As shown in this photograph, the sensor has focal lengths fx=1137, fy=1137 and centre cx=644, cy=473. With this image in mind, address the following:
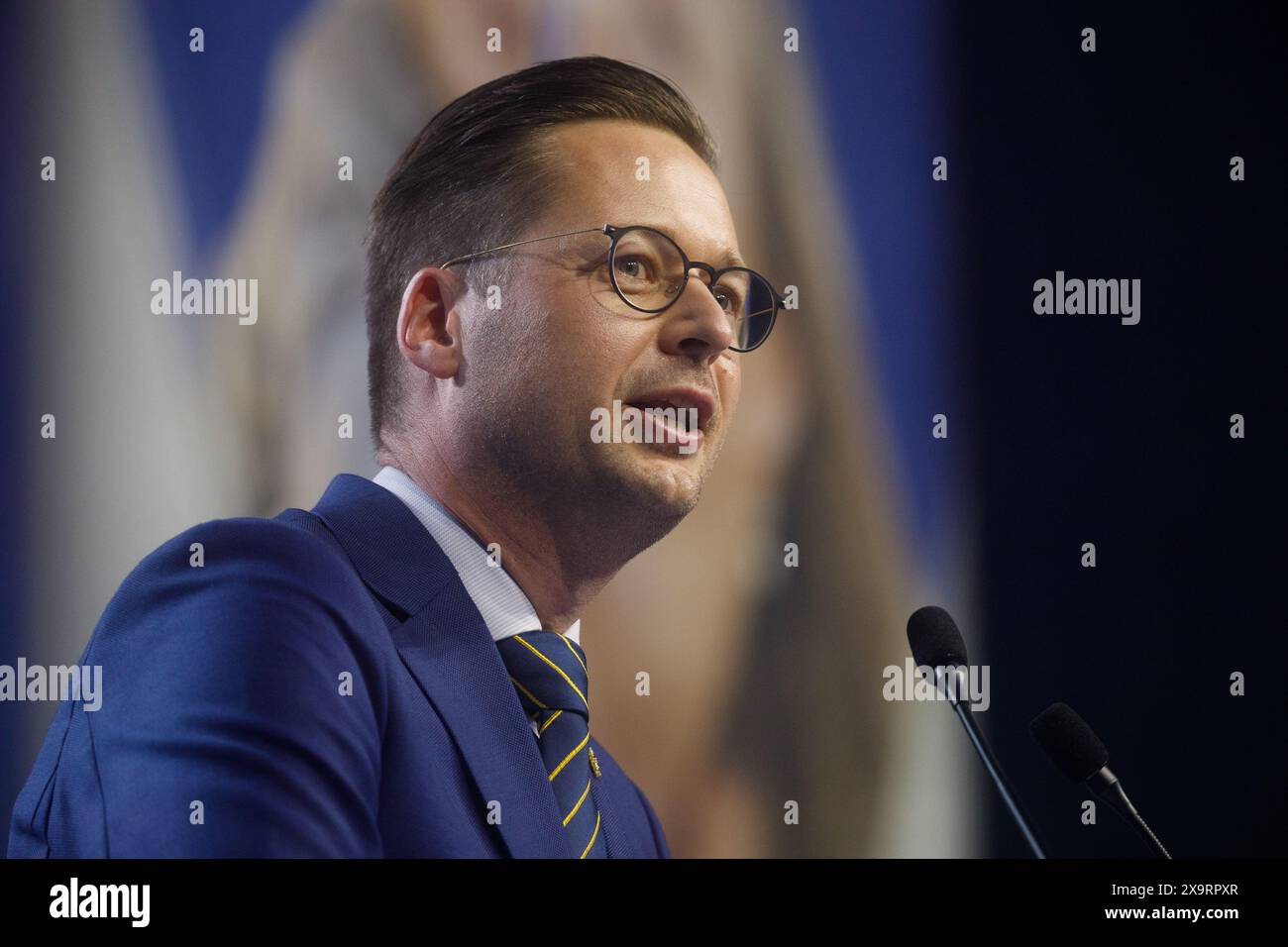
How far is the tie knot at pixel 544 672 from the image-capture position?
146cm

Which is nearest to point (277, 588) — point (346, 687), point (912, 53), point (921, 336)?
point (346, 687)

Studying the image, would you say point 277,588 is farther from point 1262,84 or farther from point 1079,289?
point 1262,84

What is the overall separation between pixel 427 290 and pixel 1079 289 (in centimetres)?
115

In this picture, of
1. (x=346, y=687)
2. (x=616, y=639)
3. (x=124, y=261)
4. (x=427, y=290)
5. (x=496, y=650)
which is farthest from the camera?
(x=616, y=639)

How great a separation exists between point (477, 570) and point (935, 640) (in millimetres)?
616

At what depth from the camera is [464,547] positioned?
1568 millimetres

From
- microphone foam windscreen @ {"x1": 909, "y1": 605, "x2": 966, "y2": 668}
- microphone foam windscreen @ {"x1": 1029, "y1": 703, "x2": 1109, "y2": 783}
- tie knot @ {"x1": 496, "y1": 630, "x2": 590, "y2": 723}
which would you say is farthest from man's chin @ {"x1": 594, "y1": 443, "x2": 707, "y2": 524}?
microphone foam windscreen @ {"x1": 1029, "y1": 703, "x2": 1109, "y2": 783}

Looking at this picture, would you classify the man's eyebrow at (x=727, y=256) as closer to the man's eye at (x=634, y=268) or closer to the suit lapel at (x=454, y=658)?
the man's eye at (x=634, y=268)

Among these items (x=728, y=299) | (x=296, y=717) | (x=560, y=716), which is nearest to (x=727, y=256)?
(x=728, y=299)

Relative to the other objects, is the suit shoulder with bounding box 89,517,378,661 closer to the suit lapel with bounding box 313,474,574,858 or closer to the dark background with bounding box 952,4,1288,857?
the suit lapel with bounding box 313,474,574,858

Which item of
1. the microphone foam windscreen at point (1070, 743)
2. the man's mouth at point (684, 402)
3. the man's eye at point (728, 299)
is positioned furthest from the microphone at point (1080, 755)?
the man's eye at point (728, 299)

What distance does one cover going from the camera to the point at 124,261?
6.20ft

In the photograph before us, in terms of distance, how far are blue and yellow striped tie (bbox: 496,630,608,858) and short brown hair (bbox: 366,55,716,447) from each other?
48cm

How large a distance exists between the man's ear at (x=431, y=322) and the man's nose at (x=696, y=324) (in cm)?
32
